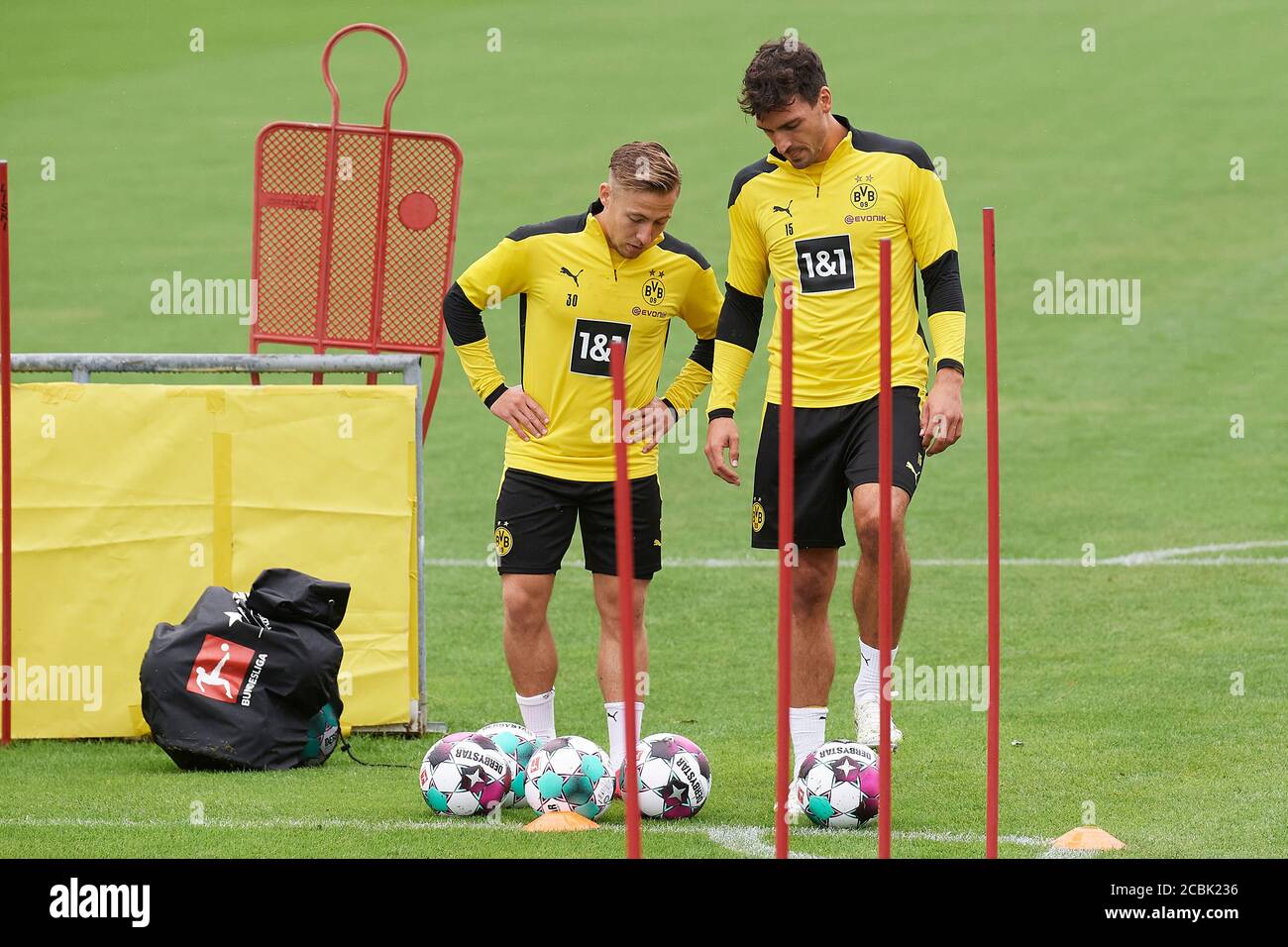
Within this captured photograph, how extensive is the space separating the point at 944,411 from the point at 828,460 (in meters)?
0.57

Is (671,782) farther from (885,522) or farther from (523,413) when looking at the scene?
(885,522)

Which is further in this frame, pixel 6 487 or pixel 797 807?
pixel 6 487

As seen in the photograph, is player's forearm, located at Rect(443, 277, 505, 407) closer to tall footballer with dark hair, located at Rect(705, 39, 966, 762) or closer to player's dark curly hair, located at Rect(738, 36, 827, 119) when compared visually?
tall footballer with dark hair, located at Rect(705, 39, 966, 762)

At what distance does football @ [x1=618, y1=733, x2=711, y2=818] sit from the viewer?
6.18 m

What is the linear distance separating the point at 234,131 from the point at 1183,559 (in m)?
21.7

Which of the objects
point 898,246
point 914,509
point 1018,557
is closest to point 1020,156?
point 914,509

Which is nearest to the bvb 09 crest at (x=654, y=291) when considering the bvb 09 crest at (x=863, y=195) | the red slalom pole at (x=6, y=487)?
the bvb 09 crest at (x=863, y=195)

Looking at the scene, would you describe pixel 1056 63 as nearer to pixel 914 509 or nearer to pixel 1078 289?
pixel 1078 289

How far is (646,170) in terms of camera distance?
634 cm

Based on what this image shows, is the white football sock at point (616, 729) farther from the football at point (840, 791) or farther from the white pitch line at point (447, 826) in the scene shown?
the football at point (840, 791)

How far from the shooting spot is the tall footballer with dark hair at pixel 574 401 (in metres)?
6.65

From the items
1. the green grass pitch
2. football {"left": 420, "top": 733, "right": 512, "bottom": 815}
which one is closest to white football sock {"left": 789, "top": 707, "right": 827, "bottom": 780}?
the green grass pitch

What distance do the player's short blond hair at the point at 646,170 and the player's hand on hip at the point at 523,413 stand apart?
2.67 feet

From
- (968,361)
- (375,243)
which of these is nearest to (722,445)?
(375,243)
